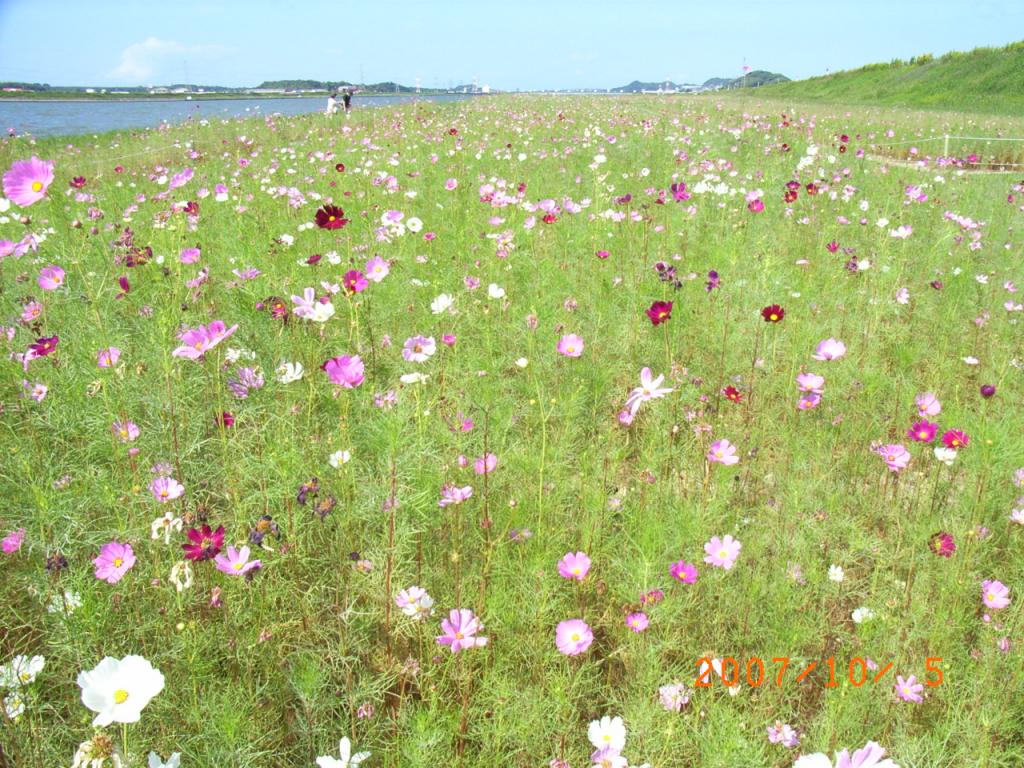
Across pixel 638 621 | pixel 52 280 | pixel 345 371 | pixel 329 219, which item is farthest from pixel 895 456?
pixel 52 280

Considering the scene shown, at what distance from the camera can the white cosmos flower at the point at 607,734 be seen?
1.25 metres

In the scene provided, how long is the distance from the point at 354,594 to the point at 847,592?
137cm

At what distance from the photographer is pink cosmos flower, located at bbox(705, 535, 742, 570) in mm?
1618

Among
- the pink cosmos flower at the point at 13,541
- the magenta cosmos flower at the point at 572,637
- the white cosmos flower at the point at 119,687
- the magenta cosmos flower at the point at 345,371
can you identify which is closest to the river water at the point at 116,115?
the pink cosmos flower at the point at 13,541

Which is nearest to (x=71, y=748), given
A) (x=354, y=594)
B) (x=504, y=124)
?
(x=354, y=594)

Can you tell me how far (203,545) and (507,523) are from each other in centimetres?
84

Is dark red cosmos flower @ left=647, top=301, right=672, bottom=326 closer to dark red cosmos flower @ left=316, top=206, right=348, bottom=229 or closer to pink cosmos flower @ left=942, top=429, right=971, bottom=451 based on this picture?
pink cosmos flower @ left=942, top=429, right=971, bottom=451

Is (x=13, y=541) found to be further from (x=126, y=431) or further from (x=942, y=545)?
(x=942, y=545)

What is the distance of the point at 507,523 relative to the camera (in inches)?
71.9

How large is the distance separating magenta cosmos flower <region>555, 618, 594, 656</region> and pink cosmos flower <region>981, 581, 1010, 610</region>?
1071 millimetres

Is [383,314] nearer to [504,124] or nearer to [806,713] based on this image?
[806,713]

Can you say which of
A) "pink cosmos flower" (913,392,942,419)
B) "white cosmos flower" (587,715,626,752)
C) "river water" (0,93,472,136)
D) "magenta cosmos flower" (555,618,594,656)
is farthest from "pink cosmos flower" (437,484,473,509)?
"river water" (0,93,472,136)

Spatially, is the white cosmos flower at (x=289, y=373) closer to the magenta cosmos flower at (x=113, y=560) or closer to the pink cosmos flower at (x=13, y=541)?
the magenta cosmos flower at (x=113, y=560)

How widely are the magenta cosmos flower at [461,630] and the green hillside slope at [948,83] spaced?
22.9 meters
